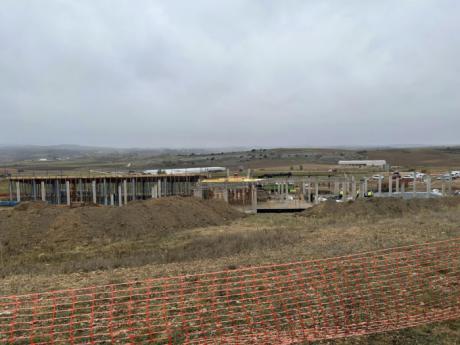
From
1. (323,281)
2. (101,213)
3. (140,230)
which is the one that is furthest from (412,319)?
(101,213)

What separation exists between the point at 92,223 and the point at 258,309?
607 inches

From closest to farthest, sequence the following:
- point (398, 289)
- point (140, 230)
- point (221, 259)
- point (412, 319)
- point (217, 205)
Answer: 1. point (412, 319)
2. point (398, 289)
3. point (221, 259)
4. point (140, 230)
5. point (217, 205)

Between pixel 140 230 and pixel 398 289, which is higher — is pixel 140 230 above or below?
below

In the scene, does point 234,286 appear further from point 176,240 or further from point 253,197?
point 253,197

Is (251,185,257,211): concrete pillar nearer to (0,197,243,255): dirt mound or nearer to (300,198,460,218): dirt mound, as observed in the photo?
(300,198,460,218): dirt mound

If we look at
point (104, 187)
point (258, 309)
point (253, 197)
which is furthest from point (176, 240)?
point (104, 187)

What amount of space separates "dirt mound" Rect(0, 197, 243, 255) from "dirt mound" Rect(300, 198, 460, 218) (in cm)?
706

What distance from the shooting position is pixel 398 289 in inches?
310

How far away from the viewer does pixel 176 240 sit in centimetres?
1814

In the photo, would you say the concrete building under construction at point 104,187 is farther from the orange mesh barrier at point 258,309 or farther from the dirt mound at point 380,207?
the orange mesh barrier at point 258,309

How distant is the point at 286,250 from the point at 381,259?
10.2ft

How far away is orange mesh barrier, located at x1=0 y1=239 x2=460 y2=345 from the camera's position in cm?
627

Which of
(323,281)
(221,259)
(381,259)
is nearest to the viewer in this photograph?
(323,281)

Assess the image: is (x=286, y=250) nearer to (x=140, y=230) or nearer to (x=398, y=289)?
(x=398, y=289)
